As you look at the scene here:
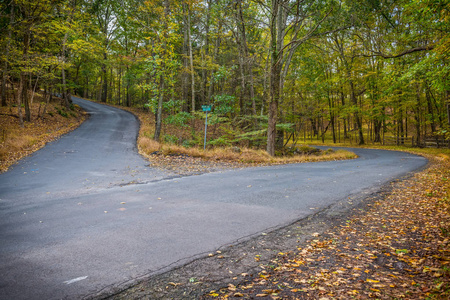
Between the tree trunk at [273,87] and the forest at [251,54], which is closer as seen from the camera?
the forest at [251,54]

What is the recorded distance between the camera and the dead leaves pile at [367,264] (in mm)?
2688

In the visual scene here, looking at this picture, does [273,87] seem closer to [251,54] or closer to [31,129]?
[251,54]

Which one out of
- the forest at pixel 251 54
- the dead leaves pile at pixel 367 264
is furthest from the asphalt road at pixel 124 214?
the forest at pixel 251 54

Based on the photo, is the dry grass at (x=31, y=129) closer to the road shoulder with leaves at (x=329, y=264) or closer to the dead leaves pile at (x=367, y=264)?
the road shoulder with leaves at (x=329, y=264)

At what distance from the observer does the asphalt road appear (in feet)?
9.78

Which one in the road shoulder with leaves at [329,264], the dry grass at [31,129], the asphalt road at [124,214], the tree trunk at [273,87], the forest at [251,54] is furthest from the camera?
the tree trunk at [273,87]

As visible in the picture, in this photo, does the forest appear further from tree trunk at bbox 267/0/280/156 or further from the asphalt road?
the asphalt road

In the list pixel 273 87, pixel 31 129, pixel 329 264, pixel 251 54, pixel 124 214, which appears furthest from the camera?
pixel 251 54

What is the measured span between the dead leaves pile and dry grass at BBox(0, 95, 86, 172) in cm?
1059

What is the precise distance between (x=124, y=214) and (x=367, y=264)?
431cm

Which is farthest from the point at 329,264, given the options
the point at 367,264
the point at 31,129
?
the point at 31,129

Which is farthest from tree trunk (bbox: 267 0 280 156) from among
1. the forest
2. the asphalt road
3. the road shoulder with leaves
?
the road shoulder with leaves

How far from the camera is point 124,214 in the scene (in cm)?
495

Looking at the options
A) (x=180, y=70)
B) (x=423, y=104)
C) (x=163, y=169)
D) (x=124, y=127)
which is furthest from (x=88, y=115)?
(x=423, y=104)
